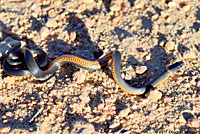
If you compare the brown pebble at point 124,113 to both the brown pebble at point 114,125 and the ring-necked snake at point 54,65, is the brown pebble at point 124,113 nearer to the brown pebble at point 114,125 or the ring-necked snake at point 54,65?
the brown pebble at point 114,125

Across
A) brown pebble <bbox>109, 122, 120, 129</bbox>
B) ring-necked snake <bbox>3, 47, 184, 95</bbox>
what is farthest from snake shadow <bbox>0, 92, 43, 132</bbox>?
brown pebble <bbox>109, 122, 120, 129</bbox>

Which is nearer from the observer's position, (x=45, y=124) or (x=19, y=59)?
(x=45, y=124)

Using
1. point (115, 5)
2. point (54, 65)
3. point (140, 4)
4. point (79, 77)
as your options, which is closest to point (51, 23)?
point (54, 65)

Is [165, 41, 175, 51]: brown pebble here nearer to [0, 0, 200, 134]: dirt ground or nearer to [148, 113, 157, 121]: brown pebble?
[0, 0, 200, 134]: dirt ground

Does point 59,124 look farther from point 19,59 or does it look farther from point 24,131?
point 19,59

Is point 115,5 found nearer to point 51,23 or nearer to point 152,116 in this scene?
point 51,23

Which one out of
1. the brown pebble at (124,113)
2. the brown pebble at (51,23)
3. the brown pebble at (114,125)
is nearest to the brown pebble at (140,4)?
the brown pebble at (51,23)

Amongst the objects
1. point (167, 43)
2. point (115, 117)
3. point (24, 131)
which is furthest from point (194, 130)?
point (24, 131)
